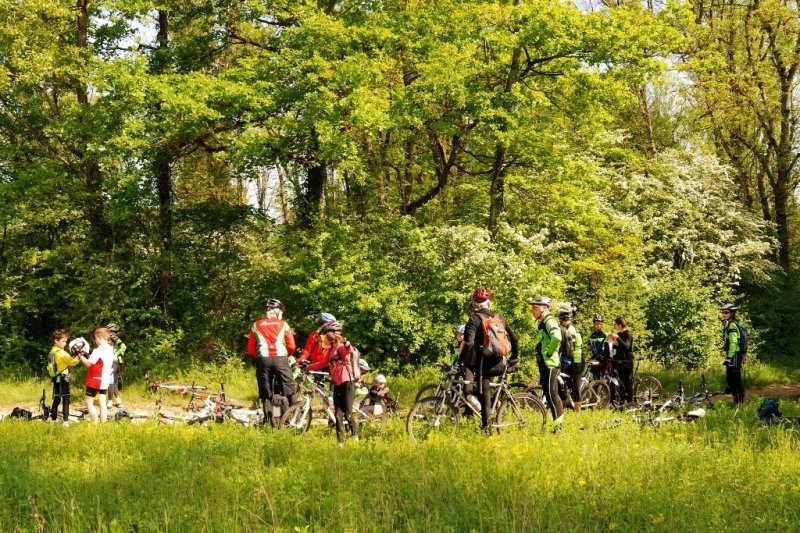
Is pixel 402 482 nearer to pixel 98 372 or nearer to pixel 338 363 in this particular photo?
pixel 338 363

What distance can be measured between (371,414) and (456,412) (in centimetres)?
277

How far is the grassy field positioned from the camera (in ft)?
16.6

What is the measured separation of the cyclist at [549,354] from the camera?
9.75m

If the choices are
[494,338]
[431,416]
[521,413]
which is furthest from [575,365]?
[431,416]

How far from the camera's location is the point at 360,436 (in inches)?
382

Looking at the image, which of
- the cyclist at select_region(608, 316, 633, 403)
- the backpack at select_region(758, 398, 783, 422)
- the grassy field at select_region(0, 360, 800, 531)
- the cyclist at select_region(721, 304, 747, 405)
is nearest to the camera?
the grassy field at select_region(0, 360, 800, 531)

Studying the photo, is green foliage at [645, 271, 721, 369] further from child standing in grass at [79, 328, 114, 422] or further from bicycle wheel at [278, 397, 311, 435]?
child standing in grass at [79, 328, 114, 422]

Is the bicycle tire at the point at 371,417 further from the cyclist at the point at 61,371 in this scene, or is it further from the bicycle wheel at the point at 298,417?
the cyclist at the point at 61,371

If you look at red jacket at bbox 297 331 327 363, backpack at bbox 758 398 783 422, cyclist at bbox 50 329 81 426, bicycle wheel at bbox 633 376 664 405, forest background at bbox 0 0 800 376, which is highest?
forest background at bbox 0 0 800 376

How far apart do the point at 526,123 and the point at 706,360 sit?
9.60 meters

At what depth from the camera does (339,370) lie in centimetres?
923

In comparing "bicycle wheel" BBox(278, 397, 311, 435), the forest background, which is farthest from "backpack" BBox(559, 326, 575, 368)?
the forest background

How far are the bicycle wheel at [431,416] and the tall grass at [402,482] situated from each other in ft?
2.43

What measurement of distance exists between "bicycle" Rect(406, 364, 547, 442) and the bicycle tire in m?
1.00
